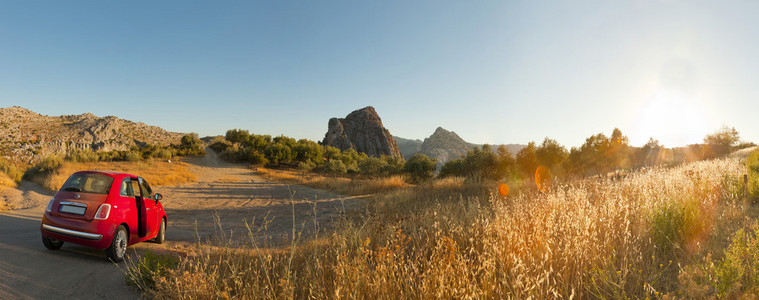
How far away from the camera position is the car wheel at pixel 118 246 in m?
4.30

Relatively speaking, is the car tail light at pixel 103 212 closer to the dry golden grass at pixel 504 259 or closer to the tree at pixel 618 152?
the dry golden grass at pixel 504 259

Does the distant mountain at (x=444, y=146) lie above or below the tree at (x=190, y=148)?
above

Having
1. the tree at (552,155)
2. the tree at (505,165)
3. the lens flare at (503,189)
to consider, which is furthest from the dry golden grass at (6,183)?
the tree at (552,155)

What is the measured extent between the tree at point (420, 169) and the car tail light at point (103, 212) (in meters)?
17.9

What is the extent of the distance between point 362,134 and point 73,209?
291ft

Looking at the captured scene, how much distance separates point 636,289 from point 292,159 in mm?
38656

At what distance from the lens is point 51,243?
466cm

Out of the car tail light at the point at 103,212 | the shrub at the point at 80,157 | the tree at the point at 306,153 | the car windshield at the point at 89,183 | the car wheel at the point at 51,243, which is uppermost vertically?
the tree at the point at 306,153

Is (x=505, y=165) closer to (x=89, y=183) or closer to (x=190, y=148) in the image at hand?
(x=89, y=183)

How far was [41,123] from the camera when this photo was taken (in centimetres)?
4538

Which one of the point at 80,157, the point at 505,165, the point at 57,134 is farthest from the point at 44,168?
the point at 57,134

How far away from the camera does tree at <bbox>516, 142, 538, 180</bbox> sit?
20719mm

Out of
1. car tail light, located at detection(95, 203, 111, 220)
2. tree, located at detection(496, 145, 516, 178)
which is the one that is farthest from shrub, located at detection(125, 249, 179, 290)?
tree, located at detection(496, 145, 516, 178)

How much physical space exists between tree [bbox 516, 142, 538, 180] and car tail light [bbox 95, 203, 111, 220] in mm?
21618
